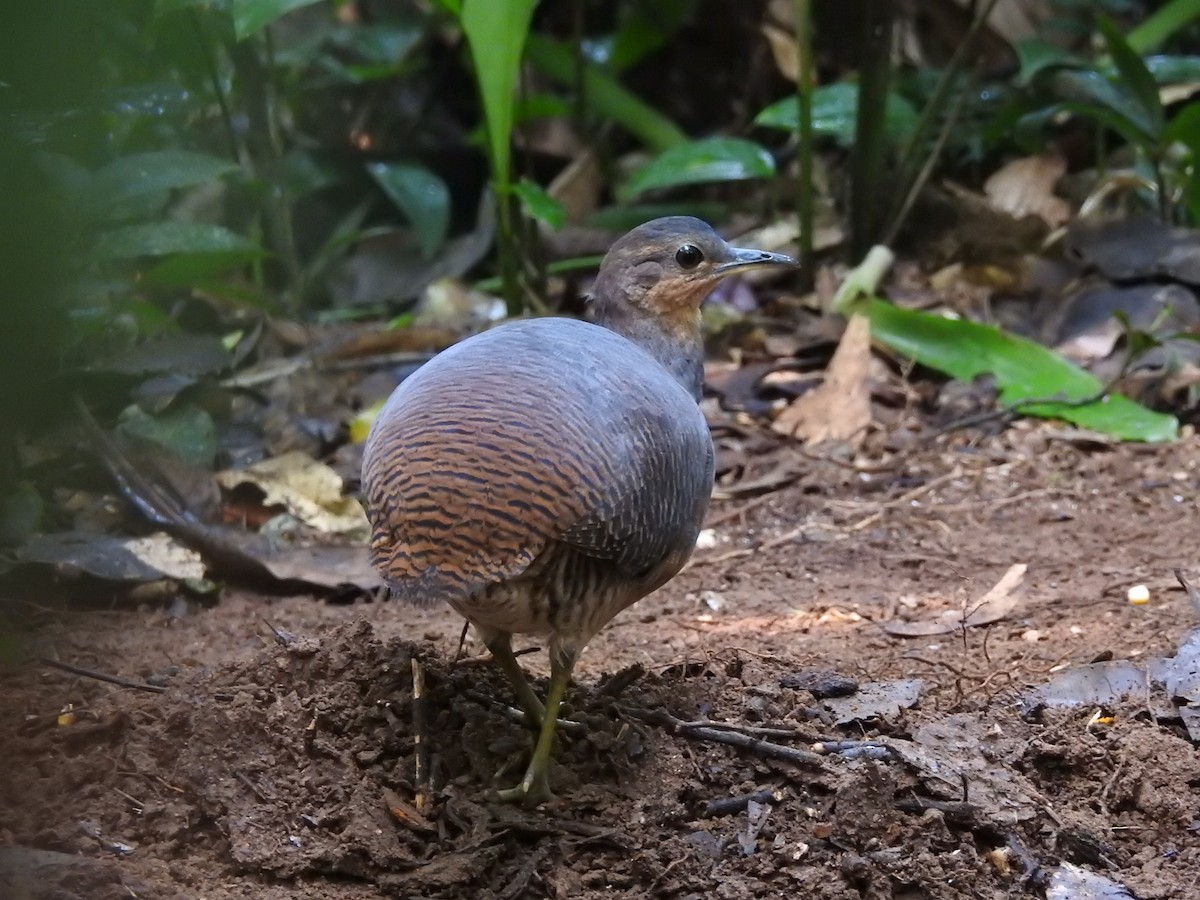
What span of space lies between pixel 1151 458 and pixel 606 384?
3.25 meters

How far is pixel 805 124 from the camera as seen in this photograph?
6.52 metres

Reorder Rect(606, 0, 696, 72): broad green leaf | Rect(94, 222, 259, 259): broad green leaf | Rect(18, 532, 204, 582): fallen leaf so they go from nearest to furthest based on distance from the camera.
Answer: Rect(18, 532, 204, 582): fallen leaf
Rect(94, 222, 259, 259): broad green leaf
Rect(606, 0, 696, 72): broad green leaf

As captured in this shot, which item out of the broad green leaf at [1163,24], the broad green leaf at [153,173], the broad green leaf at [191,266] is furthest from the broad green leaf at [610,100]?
the broad green leaf at [153,173]

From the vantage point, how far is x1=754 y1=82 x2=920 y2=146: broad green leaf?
6680 millimetres

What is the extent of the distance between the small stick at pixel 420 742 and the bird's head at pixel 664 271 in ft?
4.24

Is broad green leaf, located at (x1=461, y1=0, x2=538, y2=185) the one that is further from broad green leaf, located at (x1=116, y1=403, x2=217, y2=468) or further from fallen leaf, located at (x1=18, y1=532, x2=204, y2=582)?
fallen leaf, located at (x1=18, y1=532, x2=204, y2=582)

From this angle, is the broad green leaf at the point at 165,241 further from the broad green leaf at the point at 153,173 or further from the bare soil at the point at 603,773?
the bare soil at the point at 603,773

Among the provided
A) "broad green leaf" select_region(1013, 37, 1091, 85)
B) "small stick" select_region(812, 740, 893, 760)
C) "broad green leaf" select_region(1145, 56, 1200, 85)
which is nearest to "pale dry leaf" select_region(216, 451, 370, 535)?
"small stick" select_region(812, 740, 893, 760)

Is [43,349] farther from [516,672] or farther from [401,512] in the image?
[516,672]

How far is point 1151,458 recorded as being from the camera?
212 inches

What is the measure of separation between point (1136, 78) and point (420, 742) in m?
5.15

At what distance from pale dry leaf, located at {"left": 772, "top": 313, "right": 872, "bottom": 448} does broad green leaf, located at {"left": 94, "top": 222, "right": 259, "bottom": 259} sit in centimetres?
246

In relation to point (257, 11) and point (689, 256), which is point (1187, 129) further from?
point (257, 11)

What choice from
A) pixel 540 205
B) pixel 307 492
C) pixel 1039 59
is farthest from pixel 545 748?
pixel 1039 59
